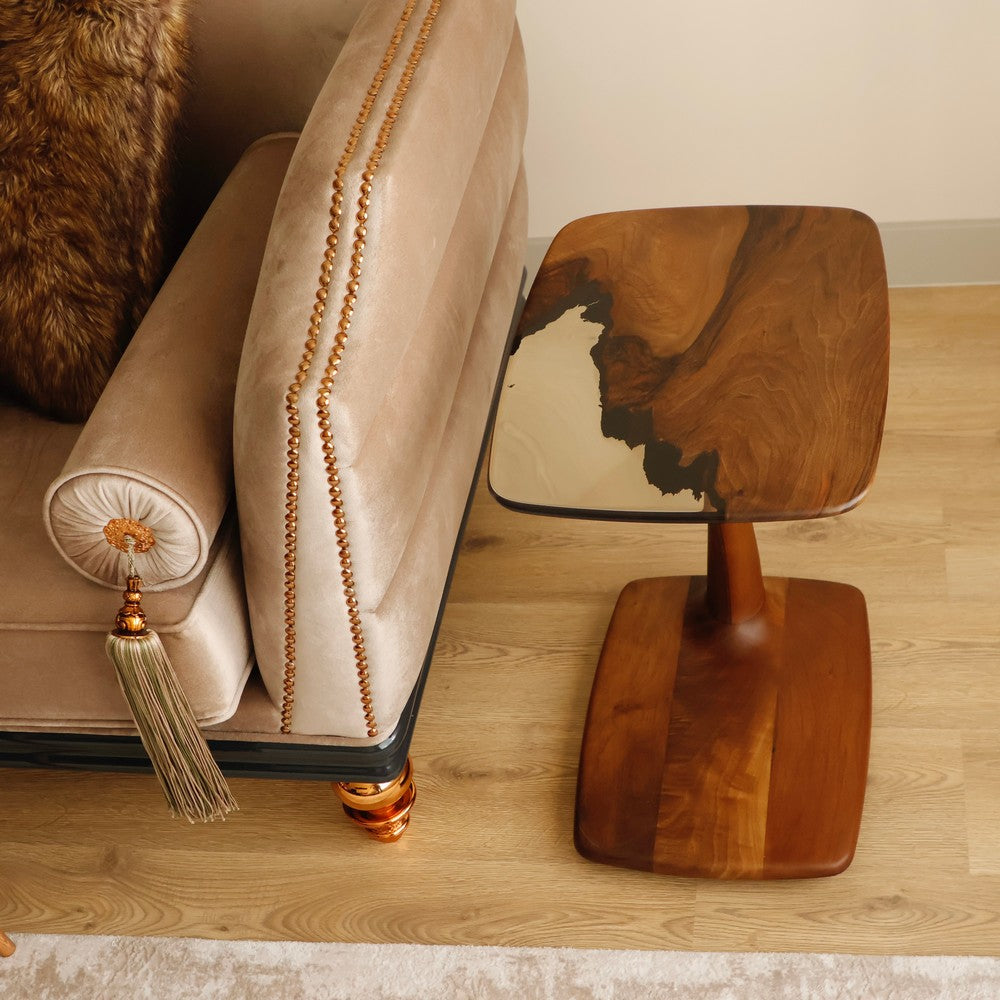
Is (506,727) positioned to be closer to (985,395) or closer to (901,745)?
(901,745)

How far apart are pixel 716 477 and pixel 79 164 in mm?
749

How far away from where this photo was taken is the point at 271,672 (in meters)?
1.20

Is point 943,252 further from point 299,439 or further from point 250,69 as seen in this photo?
point 299,439

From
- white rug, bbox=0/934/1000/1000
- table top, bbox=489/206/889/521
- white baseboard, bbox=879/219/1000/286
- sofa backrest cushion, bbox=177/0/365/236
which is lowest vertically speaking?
white rug, bbox=0/934/1000/1000

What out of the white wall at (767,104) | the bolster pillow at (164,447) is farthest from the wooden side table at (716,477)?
the white wall at (767,104)

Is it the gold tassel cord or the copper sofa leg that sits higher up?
the gold tassel cord

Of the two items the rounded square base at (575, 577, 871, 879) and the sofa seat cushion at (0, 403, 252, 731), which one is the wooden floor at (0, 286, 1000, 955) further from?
the sofa seat cushion at (0, 403, 252, 731)

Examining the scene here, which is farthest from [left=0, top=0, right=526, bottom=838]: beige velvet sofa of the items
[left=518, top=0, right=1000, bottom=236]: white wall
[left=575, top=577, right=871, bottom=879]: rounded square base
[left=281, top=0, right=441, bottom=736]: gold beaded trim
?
[left=518, top=0, right=1000, bottom=236]: white wall

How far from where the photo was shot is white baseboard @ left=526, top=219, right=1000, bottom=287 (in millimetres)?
1948

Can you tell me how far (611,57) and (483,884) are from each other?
123 centimetres

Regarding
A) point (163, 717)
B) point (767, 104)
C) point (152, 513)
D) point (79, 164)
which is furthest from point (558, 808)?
point (767, 104)

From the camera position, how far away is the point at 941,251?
1979 mm

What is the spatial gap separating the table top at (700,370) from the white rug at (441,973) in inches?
20.5

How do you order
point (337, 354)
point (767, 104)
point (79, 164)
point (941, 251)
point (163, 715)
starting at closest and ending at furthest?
point (337, 354)
point (163, 715)
point (79, 164)
point (767, 104)
point (941, 251)
